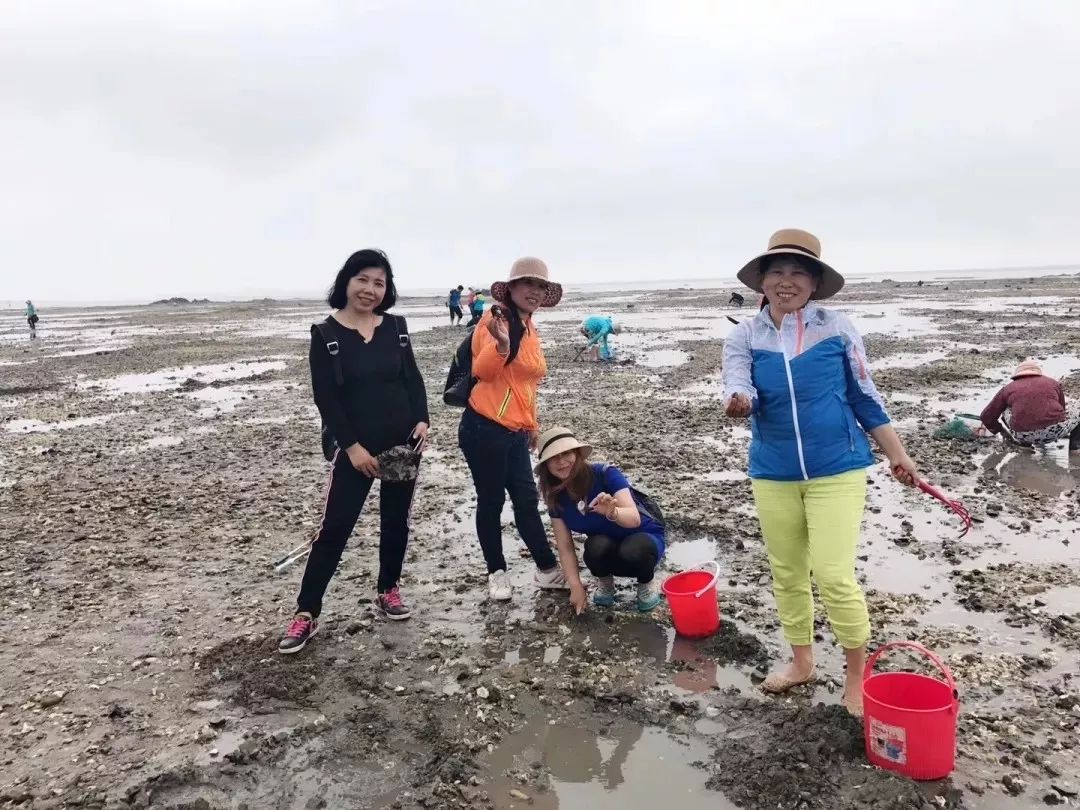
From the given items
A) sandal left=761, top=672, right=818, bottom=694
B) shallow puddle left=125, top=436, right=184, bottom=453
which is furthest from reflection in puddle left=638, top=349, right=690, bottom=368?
sandal left=761, top=672, right=818, bottom=694

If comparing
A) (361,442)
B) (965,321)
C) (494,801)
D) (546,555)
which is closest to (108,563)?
(361,442)

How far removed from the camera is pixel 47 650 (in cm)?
476

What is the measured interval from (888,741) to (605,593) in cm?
229

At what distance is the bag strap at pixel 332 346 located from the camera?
14.4 feet

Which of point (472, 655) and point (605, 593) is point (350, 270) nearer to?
point (472, 655)

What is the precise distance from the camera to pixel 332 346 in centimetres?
440

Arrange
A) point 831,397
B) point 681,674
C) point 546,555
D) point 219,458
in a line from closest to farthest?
1. point 831,397
2. point 681,674
3. point 546,555
4. point 219,458

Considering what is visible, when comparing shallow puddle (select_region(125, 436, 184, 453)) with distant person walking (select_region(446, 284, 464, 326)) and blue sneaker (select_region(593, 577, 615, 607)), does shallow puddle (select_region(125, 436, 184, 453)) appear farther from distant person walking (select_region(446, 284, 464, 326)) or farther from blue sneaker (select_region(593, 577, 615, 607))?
distant person walking (select_region(446, 284, 464, 326))

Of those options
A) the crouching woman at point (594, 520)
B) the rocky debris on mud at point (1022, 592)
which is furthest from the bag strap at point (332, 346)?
the rocky debris on mud at point (1022, 592)

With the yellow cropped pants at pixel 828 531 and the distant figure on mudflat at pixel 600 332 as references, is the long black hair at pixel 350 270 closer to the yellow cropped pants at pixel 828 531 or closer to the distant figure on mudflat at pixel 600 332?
the yellow cropped pants at pixel 828 531

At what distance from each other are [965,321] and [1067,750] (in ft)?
92.2

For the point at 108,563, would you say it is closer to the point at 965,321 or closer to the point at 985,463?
the point at 985,463

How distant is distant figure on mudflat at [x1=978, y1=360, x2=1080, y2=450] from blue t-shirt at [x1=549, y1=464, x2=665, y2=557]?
5.96 meters

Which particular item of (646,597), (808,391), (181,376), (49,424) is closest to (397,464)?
(646,597)
